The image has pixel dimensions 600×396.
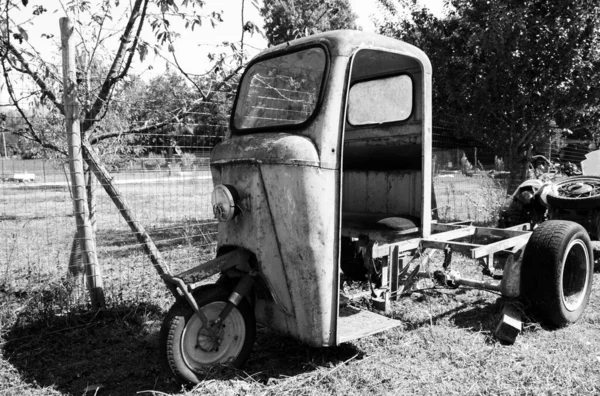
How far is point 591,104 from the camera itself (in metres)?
8.31

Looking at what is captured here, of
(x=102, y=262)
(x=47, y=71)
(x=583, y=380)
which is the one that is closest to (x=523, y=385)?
(x=583, y=380)

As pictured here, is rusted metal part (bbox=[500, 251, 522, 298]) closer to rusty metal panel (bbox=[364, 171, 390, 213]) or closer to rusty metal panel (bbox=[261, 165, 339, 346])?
rusty metal panel (bbox=[364, 171, 390, 213])

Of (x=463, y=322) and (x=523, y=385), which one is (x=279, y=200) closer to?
(x=523, y=385)

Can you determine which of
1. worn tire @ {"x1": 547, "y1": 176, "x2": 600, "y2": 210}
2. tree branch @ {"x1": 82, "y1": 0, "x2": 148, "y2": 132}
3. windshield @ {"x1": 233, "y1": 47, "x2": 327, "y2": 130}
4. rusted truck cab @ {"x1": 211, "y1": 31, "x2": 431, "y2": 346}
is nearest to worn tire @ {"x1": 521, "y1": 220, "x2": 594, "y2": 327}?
rusted truck cab @ {"x1": 211, "y1": 31, "x2": 431, "y2": 346}

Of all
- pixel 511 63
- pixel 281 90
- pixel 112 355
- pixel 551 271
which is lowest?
pixel 112 355

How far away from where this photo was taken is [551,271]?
399cm

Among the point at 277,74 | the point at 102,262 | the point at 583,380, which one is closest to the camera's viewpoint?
the point at 583,380

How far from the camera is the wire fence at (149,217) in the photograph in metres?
4.87

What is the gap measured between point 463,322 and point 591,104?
230 inches

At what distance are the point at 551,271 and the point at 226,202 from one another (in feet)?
8.59

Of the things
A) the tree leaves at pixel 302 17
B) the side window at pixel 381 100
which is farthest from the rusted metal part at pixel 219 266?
the tree leaves at pixel 302 17

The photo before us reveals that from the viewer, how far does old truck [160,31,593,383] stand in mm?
3131

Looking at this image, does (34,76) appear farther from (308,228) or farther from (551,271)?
(551,271)

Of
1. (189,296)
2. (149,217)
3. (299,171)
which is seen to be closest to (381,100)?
(299,171)
